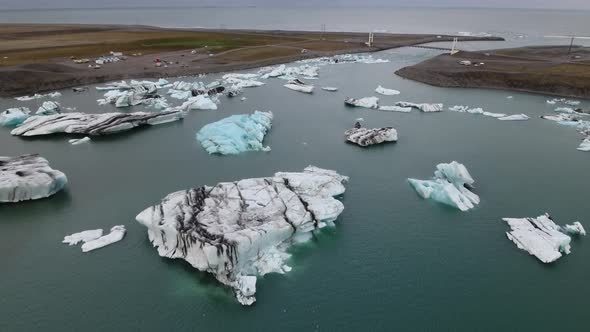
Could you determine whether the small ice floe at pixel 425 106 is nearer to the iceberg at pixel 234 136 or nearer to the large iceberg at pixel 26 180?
the iceberg at pixel 234 136

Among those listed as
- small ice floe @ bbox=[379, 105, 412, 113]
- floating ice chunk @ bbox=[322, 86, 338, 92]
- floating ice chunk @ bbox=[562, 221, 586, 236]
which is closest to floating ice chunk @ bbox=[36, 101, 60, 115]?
floating ice chunk @ bbox=[322, 86, 338, 92]

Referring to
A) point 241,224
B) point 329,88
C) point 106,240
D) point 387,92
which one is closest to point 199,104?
point 329,88

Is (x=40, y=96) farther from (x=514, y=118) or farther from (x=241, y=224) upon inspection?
(x=514, y=118)

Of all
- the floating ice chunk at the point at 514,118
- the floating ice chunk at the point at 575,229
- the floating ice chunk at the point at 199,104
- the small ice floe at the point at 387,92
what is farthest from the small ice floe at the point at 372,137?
the small ice floe at the point at 387,92

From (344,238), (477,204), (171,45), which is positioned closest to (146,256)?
(344,238)

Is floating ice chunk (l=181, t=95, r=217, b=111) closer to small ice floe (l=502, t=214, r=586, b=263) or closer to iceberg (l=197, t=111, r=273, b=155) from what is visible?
iceberg (l=197, t=111, r=273, b=155)
